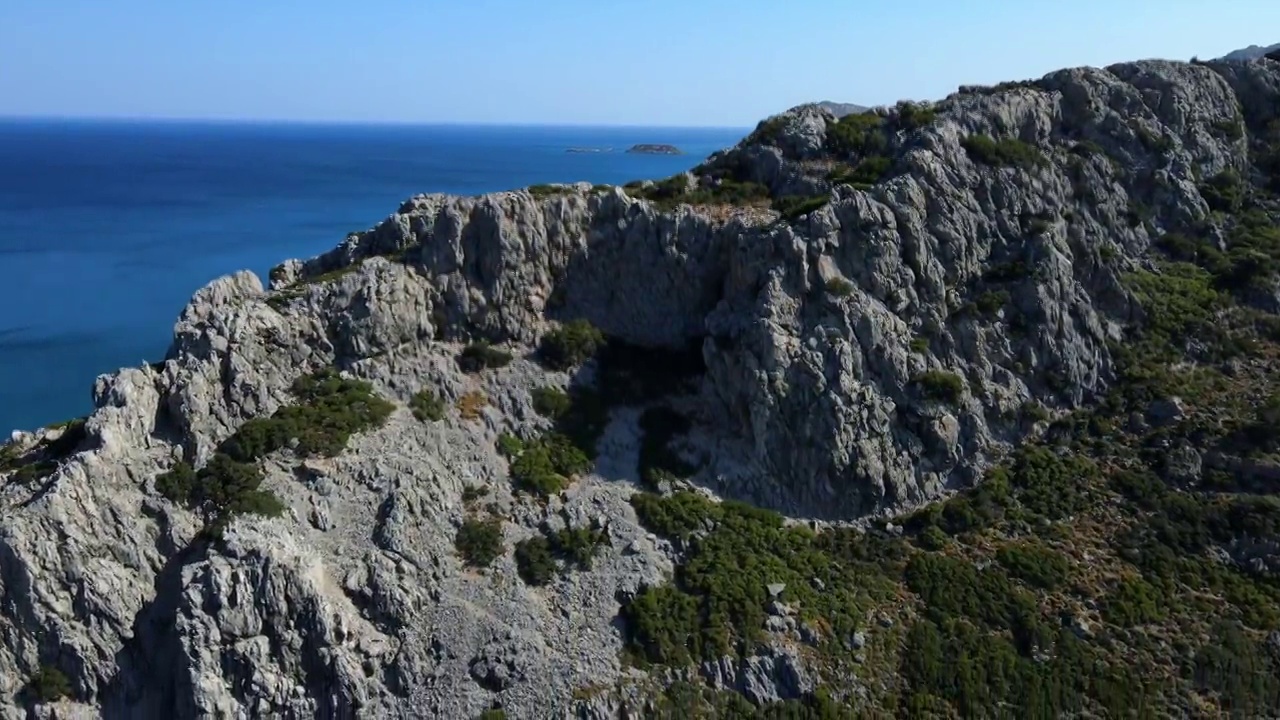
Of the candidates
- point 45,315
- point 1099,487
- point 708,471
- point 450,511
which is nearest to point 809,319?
point 708,471

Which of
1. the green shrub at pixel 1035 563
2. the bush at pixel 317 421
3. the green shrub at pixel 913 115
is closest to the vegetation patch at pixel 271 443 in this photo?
the bush at pixel 317 421

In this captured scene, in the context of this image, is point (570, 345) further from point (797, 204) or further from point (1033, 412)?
point (1033, 412)

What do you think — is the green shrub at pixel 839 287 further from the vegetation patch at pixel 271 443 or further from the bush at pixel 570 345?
the vegetation patch at pixel 271 443

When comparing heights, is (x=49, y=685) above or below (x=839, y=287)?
below

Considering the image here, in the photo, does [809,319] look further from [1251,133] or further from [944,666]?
[1251,133]

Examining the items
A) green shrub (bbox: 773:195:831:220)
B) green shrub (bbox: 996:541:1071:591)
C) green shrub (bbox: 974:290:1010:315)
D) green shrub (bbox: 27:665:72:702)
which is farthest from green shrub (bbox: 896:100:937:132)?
green shrub (bbox: 27:665:72:702)

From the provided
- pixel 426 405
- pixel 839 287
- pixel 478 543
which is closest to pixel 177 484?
pixel 426 405
